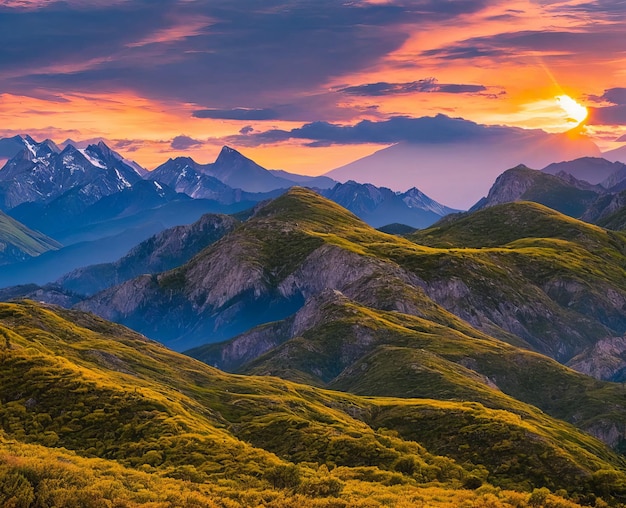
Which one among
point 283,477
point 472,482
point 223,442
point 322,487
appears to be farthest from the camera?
point 223,442

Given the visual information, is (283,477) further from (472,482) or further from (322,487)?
(472,482)

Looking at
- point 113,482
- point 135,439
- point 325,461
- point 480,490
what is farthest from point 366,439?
point 113,482

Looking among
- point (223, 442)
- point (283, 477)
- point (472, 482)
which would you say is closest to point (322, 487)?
point (283, 477)

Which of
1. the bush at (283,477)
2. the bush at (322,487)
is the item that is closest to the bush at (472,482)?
the bush at (322,487)

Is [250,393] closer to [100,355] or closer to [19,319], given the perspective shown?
[100,355]

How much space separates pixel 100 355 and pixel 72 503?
83.3 metres

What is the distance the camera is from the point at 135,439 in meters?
121

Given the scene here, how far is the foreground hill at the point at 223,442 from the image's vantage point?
9619 centimetres

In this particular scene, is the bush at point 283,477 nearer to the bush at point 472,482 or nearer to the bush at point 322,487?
the bush at point 322,487

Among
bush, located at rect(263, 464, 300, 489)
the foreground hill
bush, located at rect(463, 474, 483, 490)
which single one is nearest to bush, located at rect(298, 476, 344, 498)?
the foreground hill

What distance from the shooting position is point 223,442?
12194 cm

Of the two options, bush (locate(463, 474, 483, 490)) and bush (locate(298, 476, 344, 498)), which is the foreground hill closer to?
bush (locate(298, 476, 344, 498))

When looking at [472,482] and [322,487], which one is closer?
[322,487]

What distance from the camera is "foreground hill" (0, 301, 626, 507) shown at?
316 feet
